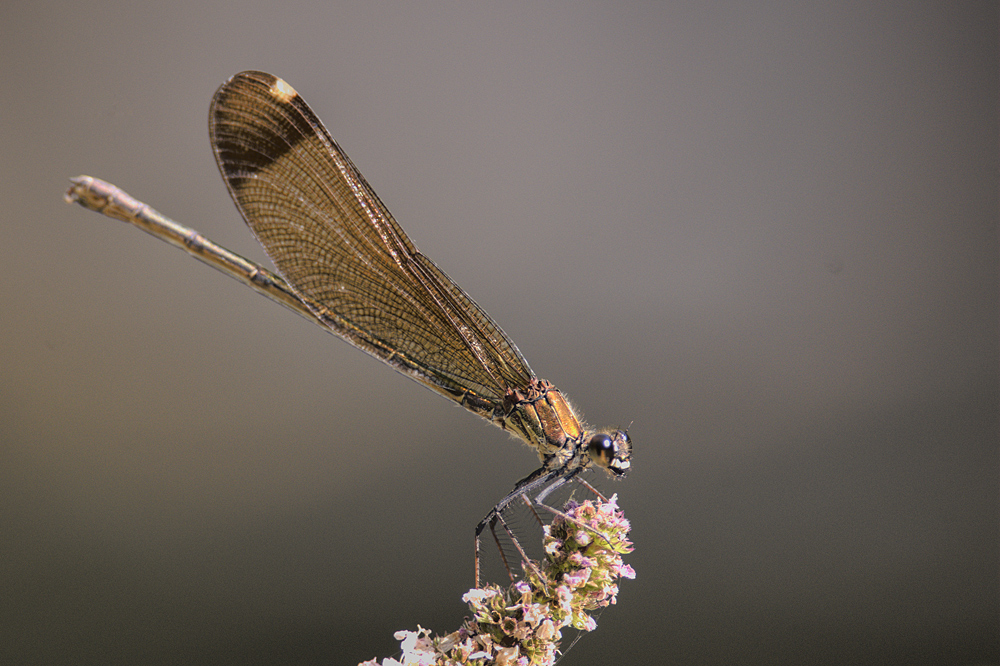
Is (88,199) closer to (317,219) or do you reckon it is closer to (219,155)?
(219,155)

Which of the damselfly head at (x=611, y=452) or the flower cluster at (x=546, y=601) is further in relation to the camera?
the damselfly head at (x=611, y=452)

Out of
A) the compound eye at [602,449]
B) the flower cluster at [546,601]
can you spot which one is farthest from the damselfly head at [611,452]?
the flower cluster at [546,601]

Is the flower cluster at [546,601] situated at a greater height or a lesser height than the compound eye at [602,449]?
lesser

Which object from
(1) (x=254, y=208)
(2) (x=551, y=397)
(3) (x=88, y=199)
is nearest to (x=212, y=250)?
(1) (x=254, y=208)

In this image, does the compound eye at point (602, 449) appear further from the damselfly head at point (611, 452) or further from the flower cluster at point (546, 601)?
the flower cluster at point (546, 601)

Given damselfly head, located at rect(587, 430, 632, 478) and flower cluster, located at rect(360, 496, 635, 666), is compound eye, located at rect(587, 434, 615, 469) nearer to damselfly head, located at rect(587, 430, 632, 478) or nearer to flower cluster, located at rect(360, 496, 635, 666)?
damselfly head, located at rect(587, 430, 632, 478)

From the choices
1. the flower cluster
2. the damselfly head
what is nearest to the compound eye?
the damselfly head
